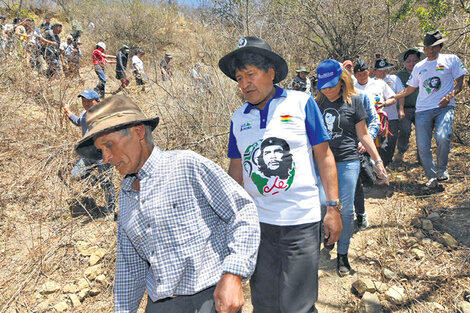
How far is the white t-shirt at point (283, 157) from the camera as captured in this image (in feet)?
6.24

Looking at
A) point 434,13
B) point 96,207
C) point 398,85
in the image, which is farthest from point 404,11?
point 96,207

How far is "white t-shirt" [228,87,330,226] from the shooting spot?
6.24ft

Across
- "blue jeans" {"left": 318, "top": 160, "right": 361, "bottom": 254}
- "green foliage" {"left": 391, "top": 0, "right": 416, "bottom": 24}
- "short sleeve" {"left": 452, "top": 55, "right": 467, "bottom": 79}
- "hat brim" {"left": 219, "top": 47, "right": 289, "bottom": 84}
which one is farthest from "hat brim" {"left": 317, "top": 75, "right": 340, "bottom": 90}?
"green foliage" {"left": 391, "top": 0, "right": 416, "bottom": 24}

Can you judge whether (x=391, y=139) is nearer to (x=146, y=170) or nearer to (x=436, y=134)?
(x=436, y=134)

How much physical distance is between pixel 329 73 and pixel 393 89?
3.08 metres

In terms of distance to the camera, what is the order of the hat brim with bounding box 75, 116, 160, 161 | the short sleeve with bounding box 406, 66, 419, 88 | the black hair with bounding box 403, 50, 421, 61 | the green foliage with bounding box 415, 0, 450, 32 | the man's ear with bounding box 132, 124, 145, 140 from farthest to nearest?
1. the black hair with bounding box 403, 50, 421, 61
2. the green foliage with bounding box 415, 0, 450, 32
3. the short sleeve with bounding box 406, 66, 419, 88
4. the man's ear with bounding box 132, 124, 145, 140
5. the hat brim with bounding box 75, 116, 160, 161

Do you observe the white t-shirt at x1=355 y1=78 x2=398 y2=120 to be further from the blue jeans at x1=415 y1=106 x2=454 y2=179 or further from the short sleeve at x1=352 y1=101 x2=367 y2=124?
the short sleeve at x1=352 y1=101 x2=367 y2=124

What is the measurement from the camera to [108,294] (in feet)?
10.9

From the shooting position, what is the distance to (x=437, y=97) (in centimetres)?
440

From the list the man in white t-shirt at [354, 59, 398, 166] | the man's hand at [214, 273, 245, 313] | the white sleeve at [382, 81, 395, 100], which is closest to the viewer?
the man's hand at [214, 273, 245, 313]

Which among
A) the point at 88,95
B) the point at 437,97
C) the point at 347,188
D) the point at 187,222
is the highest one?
the point at 88,95

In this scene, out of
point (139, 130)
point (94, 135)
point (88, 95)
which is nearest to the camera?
point (94, 135)

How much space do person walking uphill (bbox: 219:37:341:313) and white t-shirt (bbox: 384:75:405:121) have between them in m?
3.78

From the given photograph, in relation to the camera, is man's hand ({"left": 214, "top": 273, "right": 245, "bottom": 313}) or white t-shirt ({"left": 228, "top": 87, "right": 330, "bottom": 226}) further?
white t-shirt ({"left": 228, "top": 87, "right": 330, "bottom": 226})
